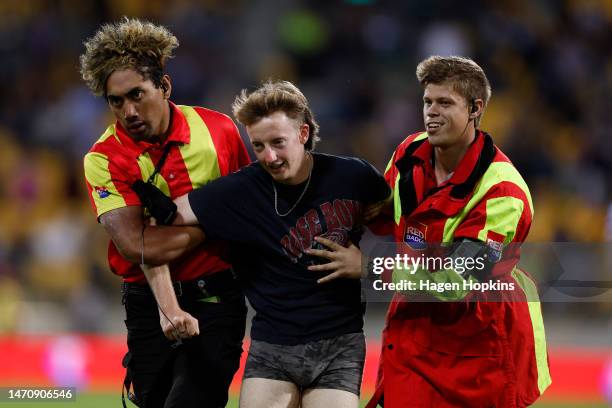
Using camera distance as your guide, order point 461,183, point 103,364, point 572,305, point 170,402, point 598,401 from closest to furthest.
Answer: point 461,183 < point 170,402 < point 598,401 < point 103,364 < point 572,305

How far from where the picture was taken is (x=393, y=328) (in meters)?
4.19

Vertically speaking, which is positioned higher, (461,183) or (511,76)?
(511,76)

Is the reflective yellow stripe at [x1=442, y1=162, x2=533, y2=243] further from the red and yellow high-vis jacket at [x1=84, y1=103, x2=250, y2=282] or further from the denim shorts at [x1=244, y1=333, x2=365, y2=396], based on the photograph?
the red and yellow high-vis jacket at [x1=84, y1=103, x2=250, y2=282]

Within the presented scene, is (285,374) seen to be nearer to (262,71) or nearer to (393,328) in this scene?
(393,328)

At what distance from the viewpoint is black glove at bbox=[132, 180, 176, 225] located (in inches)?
164

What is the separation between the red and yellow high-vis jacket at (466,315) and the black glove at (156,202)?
0.89 meters

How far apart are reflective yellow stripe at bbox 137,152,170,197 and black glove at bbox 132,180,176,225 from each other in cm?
7

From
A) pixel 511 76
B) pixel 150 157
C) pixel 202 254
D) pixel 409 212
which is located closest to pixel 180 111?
pixel 150 157

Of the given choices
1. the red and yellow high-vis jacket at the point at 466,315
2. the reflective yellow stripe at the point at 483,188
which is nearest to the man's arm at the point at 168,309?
the red and yellow high-vis jacket at the point at 466,315

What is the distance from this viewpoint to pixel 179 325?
4.14 m

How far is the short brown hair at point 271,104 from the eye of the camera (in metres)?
4.00

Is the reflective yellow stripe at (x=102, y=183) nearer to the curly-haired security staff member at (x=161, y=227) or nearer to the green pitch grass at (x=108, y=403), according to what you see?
the curly-haired security staff member at (x=161, y=227)

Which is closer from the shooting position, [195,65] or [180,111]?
[180,111]

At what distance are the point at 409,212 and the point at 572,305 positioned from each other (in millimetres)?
5459
